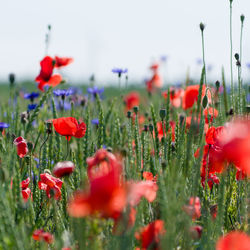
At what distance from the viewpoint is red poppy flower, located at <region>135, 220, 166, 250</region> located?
0.93m

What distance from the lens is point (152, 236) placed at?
3.06ft

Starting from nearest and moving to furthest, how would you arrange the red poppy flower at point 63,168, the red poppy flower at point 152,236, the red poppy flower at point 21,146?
the red poppy flower at point 152,236 < the red poppy flower at point 63,168 < the red poppy flower at point 21,146

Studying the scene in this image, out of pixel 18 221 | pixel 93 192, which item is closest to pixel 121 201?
pixel 93 192

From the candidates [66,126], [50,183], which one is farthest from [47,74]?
[50,183]

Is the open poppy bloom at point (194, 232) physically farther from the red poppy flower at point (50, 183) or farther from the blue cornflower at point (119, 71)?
the blue cornflower at point (119, 71)

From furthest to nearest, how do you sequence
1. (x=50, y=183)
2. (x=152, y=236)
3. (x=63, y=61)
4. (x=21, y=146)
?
1. (x=63, y=61)
2. (x=21, y=146)
3. (x=50, y=183)
4. (x=152, y=236)

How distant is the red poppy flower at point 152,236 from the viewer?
3.05 ft

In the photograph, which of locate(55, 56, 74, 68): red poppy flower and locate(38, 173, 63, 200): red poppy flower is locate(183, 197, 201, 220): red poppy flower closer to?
locate(38, 173, 63, 200): red poppy flower

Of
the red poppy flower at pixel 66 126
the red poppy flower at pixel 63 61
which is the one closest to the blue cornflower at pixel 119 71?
the red poppy flower at pixel 63 61

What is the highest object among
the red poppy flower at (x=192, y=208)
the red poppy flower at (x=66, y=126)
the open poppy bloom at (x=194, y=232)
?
the red poppy flower at (x=66, y=126)

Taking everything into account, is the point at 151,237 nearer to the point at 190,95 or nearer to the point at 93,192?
the point at 93,192

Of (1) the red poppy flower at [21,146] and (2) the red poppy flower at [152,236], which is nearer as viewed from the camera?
(2) the red poppy flower at [152,236]

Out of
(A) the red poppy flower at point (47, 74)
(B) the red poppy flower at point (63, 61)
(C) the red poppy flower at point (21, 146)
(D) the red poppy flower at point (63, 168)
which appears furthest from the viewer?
(B) the red poppy flower at point (63, 61)

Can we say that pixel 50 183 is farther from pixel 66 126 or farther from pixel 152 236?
pixel 152 236
